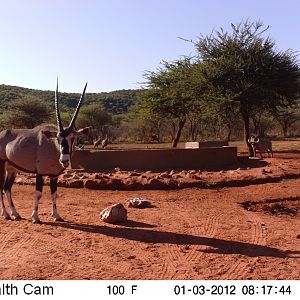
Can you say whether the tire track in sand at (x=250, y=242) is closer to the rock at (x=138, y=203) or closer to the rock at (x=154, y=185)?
the rock at (x=138, y=203)

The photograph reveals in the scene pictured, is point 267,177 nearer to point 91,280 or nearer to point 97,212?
point 97,212

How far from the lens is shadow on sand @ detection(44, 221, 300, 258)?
739 cm

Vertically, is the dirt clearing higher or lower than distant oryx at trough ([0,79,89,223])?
lower

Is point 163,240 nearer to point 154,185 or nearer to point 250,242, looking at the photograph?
point 250,242

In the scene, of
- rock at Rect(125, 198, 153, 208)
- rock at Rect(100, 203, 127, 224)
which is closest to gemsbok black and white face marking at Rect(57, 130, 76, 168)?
rock at Rect(100, 203, 127, 224)

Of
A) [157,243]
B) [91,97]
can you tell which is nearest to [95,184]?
[157,243]

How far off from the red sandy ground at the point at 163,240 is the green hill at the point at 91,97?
61956mm

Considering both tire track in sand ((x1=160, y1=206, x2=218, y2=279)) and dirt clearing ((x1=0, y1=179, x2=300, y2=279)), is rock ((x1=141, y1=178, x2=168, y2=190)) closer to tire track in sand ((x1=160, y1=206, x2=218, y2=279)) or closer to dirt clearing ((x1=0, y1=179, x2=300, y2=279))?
dirt clearing ((x1=0, y1=179, x2=300, y2=279))

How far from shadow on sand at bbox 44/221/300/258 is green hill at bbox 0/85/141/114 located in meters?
64.1

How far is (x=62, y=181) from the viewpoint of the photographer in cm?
1531

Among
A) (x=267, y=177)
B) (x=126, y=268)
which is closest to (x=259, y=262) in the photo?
(x=126, y=268)

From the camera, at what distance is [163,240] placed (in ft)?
26.9

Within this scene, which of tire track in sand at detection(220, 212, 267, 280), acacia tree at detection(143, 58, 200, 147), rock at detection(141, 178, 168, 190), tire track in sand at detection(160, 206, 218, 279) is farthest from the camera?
acacia tree at detection(143, 58, 200, 147)
